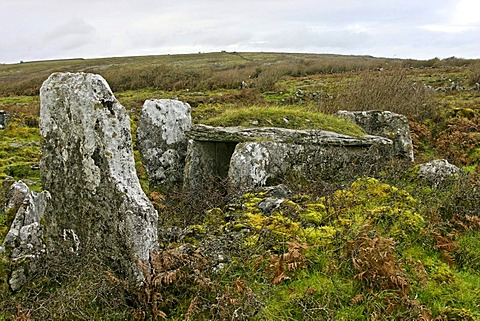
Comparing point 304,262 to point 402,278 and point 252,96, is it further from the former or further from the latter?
A: point 252,96

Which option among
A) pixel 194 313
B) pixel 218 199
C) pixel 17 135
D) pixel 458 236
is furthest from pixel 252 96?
pixel 194 313

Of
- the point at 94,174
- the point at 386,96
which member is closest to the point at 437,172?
the point at 94,174

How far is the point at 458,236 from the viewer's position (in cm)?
649

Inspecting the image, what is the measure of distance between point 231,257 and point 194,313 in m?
1.09

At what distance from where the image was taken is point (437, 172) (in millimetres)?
9047

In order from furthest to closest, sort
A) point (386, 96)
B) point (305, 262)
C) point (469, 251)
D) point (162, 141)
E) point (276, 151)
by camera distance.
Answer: point (386, 96)
point (162, 141)
point (276, 151)
point (469, 251)
point (305, 262)

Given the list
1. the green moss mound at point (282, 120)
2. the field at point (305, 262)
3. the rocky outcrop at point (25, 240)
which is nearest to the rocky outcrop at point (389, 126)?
the green moss mound at point (282, 120)

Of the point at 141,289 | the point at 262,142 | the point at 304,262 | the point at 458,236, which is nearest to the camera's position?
the point at 141,289

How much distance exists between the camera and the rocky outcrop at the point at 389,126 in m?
12.4

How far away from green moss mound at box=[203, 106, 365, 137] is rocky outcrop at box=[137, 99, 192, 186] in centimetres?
80

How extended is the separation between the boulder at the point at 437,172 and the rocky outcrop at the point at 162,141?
205 inches

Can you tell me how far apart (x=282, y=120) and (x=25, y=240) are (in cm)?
692

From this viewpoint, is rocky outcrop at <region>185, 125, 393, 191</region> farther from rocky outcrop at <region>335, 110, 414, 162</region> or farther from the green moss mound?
rocky outcrop at <region>335, 110, 414, 162</region>

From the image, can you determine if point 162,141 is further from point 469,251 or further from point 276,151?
point 469,251
